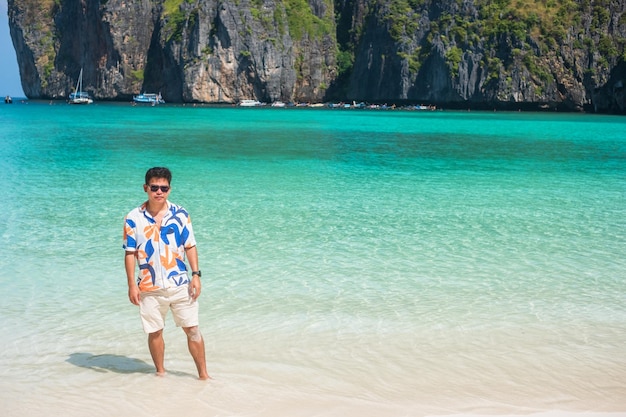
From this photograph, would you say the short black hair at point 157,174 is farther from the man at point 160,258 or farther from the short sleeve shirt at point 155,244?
the short sleeve shirt at point 155,244

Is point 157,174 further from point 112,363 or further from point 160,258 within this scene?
point 112,363

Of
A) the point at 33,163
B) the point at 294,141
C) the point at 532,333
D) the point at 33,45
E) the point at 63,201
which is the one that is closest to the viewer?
the point at 532,333

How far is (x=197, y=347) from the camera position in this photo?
583 centimetres

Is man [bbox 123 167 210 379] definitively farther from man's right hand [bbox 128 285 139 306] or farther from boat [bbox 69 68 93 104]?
boat [bbox 69 68 93 104]

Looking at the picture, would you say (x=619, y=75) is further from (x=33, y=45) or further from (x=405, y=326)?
(x=33, y=45)

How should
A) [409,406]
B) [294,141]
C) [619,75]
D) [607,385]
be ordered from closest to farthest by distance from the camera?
[409,406]
[607,385]
[294,141]
[619,75]

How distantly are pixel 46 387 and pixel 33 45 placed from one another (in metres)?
181

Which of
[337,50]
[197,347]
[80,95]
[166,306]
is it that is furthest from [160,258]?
[337,50]

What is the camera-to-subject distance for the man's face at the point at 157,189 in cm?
543

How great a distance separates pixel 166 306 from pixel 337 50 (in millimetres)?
161414

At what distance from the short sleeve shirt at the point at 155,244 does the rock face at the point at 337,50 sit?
4293 inches

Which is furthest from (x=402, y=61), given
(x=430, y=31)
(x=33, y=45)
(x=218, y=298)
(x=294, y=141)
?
(x=218, y=298)

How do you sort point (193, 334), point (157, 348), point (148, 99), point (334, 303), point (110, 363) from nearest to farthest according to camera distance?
point (193, 334) → point (157, 348) → point (110, 363) → point (334, 303) → point (148, 99)

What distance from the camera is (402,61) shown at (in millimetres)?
136125
